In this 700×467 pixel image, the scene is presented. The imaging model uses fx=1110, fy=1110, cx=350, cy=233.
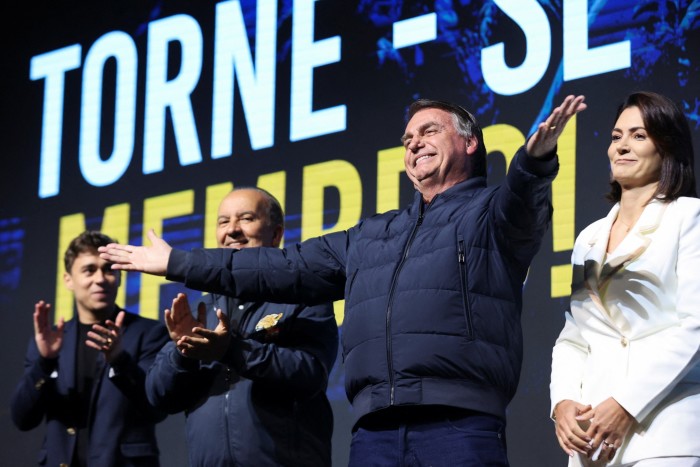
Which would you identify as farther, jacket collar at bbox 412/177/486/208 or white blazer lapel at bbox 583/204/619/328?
jacket collar at bbox 412/177/486/208

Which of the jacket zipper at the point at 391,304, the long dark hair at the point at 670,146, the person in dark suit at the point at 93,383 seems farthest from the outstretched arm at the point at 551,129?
the person in dark suit at the point at 93,383

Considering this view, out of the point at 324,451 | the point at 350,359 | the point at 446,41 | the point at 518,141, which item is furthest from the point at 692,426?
the point at 446,41

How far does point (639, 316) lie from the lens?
2406mm

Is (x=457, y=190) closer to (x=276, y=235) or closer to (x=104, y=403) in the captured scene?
(x=276, y=235)

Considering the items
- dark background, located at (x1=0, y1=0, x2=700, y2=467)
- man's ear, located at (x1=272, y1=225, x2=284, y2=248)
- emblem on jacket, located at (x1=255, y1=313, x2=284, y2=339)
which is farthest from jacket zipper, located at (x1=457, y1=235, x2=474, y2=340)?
dark background, located at (x1=0, y1=0, x2=700, y2=467)

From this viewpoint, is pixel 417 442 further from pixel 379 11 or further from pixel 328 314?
pixel 379 11

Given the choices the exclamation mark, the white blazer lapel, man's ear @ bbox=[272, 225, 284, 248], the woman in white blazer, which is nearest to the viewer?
the woman in white blazer

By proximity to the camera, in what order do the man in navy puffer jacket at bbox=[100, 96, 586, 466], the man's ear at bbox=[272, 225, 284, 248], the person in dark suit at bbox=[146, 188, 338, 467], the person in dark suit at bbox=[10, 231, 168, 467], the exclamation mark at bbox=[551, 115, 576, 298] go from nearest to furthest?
1. the man in navy puffer jacket at bbox=[100, 96, 586, 466]
2. the person in dark suit at bbox=[146, 188, 338, 467]
3. the man's ear at bbox=[272, 225, 284, 248]
4. the person in dark suit at bbox=[10, 231, 168, 467]
5. the exclamation mark at bbox=[551, 115, 576, 298]

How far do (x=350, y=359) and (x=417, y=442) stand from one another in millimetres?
265

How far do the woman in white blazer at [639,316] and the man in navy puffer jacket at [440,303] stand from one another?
0.15 meters

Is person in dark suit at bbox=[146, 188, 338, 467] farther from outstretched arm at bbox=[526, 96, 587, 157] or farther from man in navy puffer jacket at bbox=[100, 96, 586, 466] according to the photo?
outstretched arm at bbox=[526, 96, 587, 157]

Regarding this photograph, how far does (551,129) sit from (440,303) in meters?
0.45

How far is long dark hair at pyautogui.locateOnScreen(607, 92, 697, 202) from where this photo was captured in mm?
2482

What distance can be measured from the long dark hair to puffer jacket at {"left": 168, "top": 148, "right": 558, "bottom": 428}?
0.91 feet
